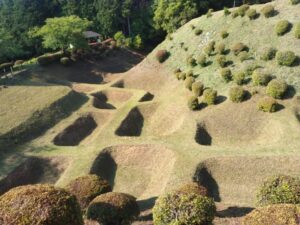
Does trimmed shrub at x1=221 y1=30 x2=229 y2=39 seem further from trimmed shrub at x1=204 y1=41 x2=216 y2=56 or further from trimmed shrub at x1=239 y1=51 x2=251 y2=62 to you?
trimmed shrub at x1=239 y1=51 x2=251 y2=62

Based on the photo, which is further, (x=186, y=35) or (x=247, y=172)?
(x=186, y=35)

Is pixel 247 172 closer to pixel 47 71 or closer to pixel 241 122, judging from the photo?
pixel 241 122

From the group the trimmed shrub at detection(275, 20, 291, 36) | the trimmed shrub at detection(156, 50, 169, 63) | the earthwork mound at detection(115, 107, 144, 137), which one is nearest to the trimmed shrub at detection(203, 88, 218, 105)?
the earthwork mound at detection(115, 107, 144, 137)

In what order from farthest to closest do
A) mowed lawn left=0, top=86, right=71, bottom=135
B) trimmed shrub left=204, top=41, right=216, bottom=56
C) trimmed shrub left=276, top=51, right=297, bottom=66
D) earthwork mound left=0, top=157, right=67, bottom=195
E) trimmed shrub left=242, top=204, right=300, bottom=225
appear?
trimmed shrub left=204, top=41, right=216, bottom=56 < trimmed shrub left=276, top=51, right=297, bottom=66 < mowed lawn left=0, top=86, right=71, bottom=135 < earthwork mound left=0, top=157, right=67, bottom=195 < trimmed shrub left=242, top=204, right=300, bottom=225

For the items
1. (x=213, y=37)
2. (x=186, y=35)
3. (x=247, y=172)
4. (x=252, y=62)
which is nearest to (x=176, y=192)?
(x=247, y=172)

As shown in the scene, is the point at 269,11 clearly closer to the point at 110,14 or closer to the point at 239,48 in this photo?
the point at 239,48

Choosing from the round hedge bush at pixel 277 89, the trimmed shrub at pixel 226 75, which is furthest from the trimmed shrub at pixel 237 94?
the trimmed shrub at pixel 226 75
